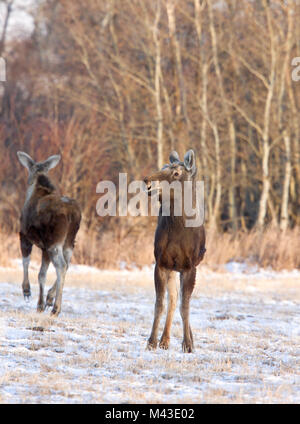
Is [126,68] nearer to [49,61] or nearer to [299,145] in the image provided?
[299,145]

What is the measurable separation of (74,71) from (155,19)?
352 inches

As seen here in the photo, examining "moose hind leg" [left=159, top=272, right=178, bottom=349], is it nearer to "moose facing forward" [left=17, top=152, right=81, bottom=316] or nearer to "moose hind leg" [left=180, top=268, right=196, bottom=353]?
"moose hind leg" [left=180, top=268, right=196, bottom=353]

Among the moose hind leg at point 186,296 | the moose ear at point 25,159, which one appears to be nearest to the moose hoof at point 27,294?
the moose ear at point 25,159

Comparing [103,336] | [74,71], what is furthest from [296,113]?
[103,336]

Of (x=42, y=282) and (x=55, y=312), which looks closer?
(x=55, y=312)

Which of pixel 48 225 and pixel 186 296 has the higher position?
pixel 48 225

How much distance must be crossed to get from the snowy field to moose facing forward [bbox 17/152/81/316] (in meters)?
0.55

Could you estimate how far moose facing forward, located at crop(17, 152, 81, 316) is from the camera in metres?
9.94

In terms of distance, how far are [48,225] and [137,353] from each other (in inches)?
114

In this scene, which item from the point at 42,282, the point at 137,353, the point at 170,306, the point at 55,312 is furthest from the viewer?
the point at 42,282

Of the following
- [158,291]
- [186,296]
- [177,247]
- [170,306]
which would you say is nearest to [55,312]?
[170,306]

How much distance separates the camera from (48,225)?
9.96 metres

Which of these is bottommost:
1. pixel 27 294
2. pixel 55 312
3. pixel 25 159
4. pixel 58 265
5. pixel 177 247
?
pixel 55 312

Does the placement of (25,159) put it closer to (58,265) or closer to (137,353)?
(58,265)
